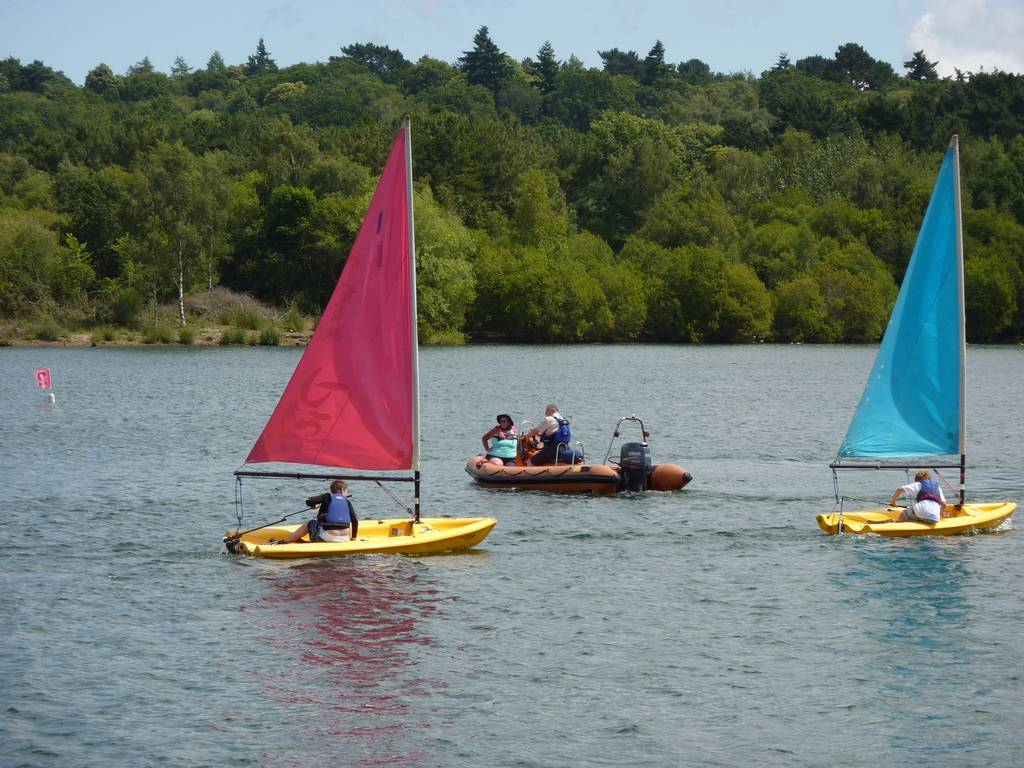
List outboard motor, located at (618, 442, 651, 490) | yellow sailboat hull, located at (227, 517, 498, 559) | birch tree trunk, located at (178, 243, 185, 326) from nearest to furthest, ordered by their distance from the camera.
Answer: yellow sailboat hull, located at (227, 517, 498, 559)
outboard motor, located at (618, 442, 651, 490)
birch tree trunk, located at (178, 243, 185, 326)

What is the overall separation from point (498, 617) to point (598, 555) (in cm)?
554

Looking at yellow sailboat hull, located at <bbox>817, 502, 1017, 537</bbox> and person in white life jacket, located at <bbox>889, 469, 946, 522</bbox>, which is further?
yellow sailboat hull, located at <bbox>817, 502, 1017, 537</bbox>

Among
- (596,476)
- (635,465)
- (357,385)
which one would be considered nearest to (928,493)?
(635,465)

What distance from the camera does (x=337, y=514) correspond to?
2620cm

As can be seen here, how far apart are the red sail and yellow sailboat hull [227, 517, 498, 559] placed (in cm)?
147

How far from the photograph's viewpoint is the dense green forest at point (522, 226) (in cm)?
11075

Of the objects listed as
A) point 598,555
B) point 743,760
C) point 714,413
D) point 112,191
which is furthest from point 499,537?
point 112,191

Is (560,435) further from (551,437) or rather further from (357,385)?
(357,385)

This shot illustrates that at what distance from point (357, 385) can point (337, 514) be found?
7.95 ft

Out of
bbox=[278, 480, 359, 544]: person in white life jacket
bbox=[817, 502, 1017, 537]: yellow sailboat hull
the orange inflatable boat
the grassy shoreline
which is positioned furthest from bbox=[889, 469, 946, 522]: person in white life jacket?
the grassy shoreline

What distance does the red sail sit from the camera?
26.3m

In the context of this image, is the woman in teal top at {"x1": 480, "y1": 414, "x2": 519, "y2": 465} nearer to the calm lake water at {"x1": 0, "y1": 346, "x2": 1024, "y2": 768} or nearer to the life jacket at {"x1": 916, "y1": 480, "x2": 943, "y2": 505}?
the calm lake water at {"x1": 0, "y1": 346, "x2": 1024, "y2": 768}

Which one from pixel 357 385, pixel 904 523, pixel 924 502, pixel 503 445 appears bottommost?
pixel 904 523

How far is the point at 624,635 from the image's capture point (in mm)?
22797
